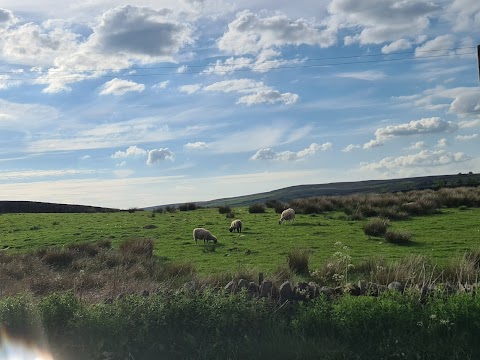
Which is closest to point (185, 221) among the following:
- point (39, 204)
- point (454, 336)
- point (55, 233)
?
point (55, 233)

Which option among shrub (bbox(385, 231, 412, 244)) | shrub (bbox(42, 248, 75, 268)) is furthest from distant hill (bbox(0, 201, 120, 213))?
shrub (bbox(385, 231, 412, 244))

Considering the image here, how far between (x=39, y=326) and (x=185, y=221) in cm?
2405

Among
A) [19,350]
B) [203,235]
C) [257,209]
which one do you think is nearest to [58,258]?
Answer: [203,235]

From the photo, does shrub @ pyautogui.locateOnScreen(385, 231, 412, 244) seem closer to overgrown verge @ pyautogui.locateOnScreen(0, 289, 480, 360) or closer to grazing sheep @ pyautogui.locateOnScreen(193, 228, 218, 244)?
grazing sheep @ pyautogui.locateOnScreen(193, 228, 218, 244)

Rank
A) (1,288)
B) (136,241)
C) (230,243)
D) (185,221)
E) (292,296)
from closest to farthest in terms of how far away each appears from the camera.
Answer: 1. (292,296)
2. (1,288)
3. (136,241)
4. (230,243)
5. (185,221)

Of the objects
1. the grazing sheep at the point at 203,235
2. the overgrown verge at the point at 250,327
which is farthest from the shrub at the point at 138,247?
the overgrown verge at the point at 250,327

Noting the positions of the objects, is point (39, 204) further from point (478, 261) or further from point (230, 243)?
point (478, 261)

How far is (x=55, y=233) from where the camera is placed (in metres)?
29.7

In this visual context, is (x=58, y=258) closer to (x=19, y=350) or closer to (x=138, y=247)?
(x=138, y=247)

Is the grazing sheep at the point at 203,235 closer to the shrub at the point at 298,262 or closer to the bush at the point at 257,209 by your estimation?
the shrub at the point at 298,262

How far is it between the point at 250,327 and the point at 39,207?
61299 millimetres

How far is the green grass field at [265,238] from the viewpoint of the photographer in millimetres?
17531

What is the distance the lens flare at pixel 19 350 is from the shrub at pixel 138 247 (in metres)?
9.81

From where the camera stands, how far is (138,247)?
65.1 feet
